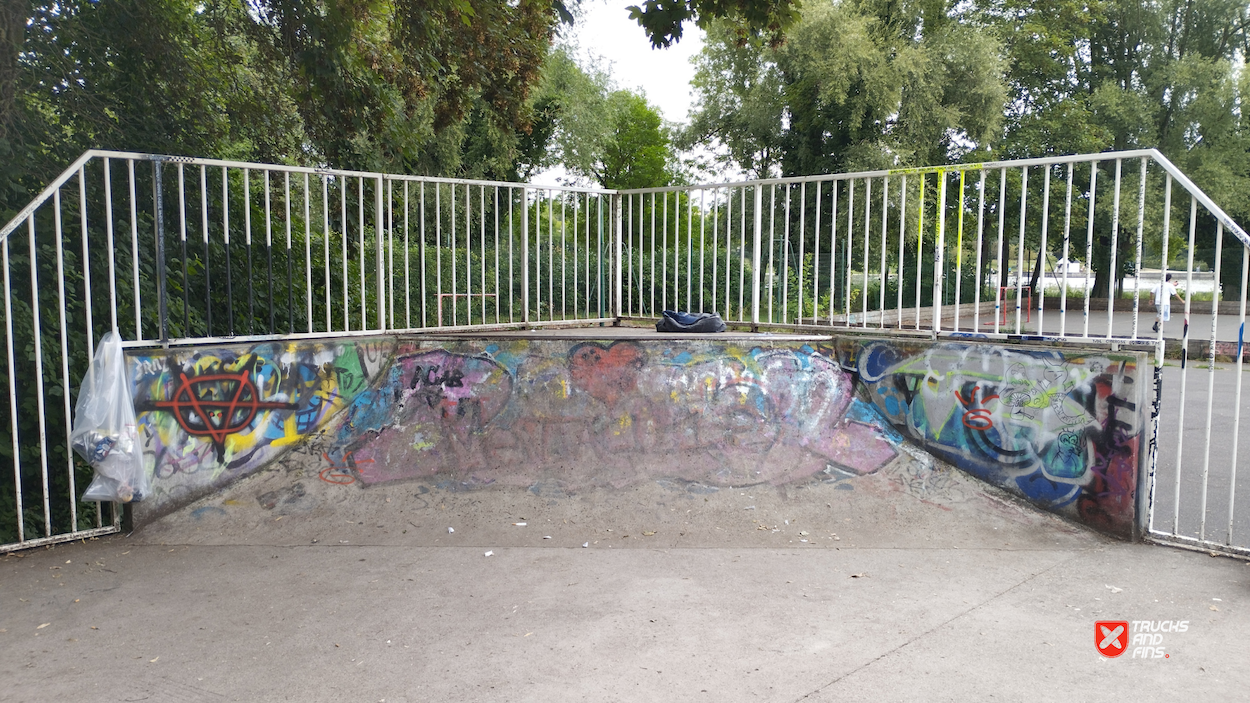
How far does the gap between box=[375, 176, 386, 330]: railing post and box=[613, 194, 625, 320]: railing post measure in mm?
2939

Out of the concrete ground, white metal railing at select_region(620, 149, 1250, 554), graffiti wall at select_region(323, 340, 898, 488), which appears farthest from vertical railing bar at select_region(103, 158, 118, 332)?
white metal railing at select_region(620, 149, 1250, 554)

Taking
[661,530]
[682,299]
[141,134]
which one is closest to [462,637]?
[661,530]

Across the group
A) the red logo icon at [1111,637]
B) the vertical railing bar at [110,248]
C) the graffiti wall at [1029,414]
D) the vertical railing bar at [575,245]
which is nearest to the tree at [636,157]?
the vertical railing bar at [575,245]

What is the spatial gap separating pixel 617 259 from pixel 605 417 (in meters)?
3.20

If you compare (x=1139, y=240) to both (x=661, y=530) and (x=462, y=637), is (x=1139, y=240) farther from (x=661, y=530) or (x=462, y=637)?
(x=462, y=637)

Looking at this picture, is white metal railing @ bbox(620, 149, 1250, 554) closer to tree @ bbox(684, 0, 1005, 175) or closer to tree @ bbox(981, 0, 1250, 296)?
tree @ bbox(684, 0, 1005, 175)

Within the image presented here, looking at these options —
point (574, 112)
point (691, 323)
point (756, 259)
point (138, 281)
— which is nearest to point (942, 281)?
point (756, 259)

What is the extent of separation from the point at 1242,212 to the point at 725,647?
1312 inches

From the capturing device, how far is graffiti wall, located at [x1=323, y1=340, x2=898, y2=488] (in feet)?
20.1

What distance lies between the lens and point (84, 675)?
3.43m

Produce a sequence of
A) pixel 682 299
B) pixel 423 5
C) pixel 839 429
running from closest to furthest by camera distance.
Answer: pixel 839 429 < pixel 423 5 < pixel 682 299

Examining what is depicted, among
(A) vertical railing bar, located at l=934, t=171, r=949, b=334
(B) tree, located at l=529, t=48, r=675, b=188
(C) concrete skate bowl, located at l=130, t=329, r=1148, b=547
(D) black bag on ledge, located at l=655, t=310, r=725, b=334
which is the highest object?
(B) tree, located at l=529, t=48, r=675, b=188

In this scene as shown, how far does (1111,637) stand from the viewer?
3.80 meters

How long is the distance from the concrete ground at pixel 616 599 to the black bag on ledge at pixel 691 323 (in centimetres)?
199
